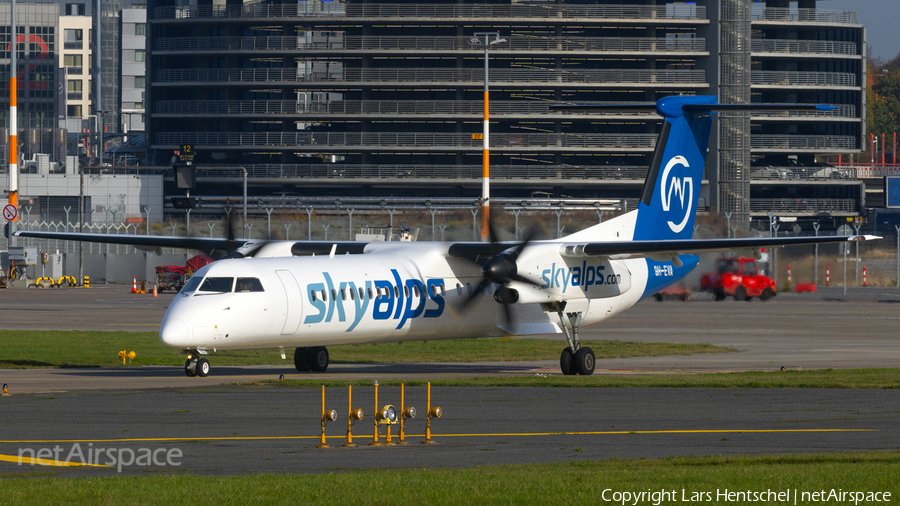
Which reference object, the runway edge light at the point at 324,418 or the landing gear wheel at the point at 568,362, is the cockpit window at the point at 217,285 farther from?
the runway edge light at the point at 324,418

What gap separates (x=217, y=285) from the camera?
23.8 m

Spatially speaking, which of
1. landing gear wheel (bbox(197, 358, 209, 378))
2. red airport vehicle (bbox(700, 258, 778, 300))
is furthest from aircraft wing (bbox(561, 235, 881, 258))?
red airport vehicle (bbox(700, 258, 778, 300))

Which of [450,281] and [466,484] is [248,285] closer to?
[450,281]

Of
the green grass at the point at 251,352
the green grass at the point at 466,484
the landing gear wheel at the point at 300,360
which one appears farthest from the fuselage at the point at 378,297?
the green grass at the point at 466,484

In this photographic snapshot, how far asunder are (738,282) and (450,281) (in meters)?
33.5

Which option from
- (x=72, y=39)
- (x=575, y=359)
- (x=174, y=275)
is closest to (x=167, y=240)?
(x=575, y=359)

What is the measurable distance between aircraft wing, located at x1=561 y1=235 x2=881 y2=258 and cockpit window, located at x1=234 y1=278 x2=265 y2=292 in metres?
7.91

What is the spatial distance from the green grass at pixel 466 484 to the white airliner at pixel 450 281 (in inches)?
438

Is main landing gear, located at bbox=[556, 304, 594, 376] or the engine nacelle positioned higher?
the engine nacelle

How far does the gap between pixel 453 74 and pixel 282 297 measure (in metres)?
78.0

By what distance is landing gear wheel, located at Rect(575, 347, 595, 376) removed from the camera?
2769 cm

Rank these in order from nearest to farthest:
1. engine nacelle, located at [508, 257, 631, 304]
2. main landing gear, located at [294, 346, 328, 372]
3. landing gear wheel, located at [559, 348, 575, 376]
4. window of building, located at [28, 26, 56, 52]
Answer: engine nacelle, located at [508, 257, 631, 304], main landing gear, located at [294, 346, 328, 372], landing gear wheel, located at [559, 348, 575, 376], window of building, located at [28, 26, 56, 52]

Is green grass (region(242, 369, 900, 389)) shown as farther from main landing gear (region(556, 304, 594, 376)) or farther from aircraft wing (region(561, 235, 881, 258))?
aircraft wing (region(561, 235, 881, 258))

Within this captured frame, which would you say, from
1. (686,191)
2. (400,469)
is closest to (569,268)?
(686,191)
